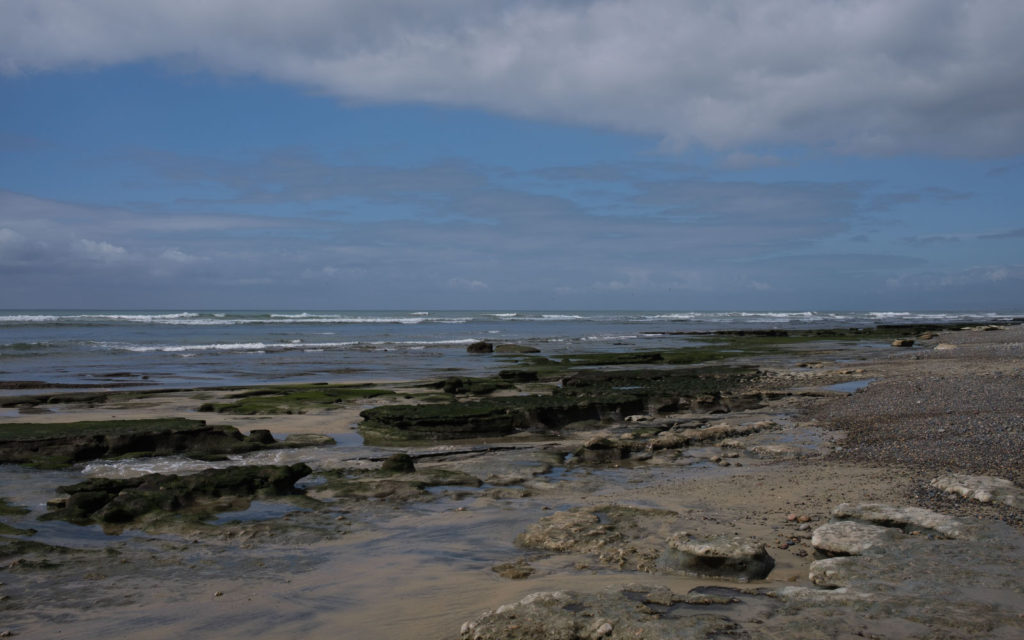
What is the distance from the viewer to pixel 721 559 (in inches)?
228

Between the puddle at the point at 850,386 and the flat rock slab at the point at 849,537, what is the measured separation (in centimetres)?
1384

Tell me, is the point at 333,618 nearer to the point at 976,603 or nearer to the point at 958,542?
the point at 976,603

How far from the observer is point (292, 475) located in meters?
9.34

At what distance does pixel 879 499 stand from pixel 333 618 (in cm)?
610

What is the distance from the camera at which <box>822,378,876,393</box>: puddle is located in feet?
63.5

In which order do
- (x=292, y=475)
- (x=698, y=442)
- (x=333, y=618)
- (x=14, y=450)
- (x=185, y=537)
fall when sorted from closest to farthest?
(x=333, y=618), (x=185, y=537), (x=292, y=475), (x=14, y=450), (x=698, y=442)

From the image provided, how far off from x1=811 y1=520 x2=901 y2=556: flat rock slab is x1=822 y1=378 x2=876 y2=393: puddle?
1384 cm

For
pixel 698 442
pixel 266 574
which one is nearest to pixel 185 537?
pixel 266 574

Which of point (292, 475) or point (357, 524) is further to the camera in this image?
point (292, 475)

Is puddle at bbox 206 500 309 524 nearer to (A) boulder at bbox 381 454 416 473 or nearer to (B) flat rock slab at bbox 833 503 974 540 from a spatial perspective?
(A) boulder at bbox 381 454 416 473

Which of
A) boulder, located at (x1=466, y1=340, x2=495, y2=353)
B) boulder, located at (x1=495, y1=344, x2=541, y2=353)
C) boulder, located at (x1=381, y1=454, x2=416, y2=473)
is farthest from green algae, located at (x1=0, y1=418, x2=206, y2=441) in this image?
boulder, located at (x1=466, y1=340, x2=495, y2=353)

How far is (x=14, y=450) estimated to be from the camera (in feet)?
37.1

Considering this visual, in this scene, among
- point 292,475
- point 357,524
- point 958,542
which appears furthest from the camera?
point 292,475

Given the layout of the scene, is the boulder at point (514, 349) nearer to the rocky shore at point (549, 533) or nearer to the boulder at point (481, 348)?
the boulder at point (481, 348)
